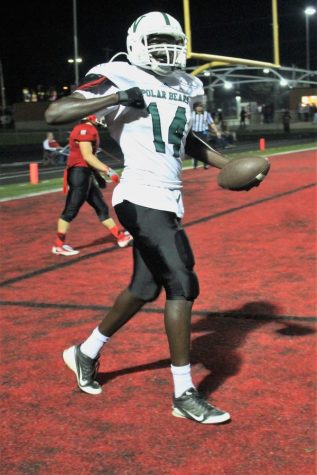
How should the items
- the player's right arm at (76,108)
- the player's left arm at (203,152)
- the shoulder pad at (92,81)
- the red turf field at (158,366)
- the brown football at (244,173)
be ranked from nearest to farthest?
the red turf field at (158,366) < the player's right arm at (76,108) < the shoulder pad at (92,81) < the brown football at (244,173) < the player's left arm at (203,152)

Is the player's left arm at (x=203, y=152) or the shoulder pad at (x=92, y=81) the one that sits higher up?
the shoulder pad at (x=92, y=81)

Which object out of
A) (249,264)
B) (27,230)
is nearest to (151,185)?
(249,264)

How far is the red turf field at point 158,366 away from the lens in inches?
120

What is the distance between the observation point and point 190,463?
2.95 m

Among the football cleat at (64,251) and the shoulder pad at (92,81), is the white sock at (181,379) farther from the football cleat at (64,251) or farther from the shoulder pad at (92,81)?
the football cleat at (64,251)

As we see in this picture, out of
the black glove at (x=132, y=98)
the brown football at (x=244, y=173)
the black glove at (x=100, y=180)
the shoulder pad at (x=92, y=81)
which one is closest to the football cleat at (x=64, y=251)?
the black glove at (x=100, y=180)

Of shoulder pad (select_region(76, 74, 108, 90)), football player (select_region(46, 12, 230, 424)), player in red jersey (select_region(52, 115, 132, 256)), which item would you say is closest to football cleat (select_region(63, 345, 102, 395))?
football player (select_region(46, 12, 230, 424))

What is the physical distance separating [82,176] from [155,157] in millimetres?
4182

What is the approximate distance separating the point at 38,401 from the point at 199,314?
73.7 inches

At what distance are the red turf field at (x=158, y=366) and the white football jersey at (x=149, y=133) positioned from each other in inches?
41.2

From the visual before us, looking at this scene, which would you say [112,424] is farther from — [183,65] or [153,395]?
[183,65]

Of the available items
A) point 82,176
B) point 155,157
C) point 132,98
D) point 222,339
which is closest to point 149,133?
point 155,157

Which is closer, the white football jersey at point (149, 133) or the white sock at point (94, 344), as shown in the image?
the white football jersey at point (149, 133)

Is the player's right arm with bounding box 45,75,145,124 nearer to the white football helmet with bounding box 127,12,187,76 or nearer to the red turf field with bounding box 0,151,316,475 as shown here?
the white football helmet with bounding box 127,12,187,76
